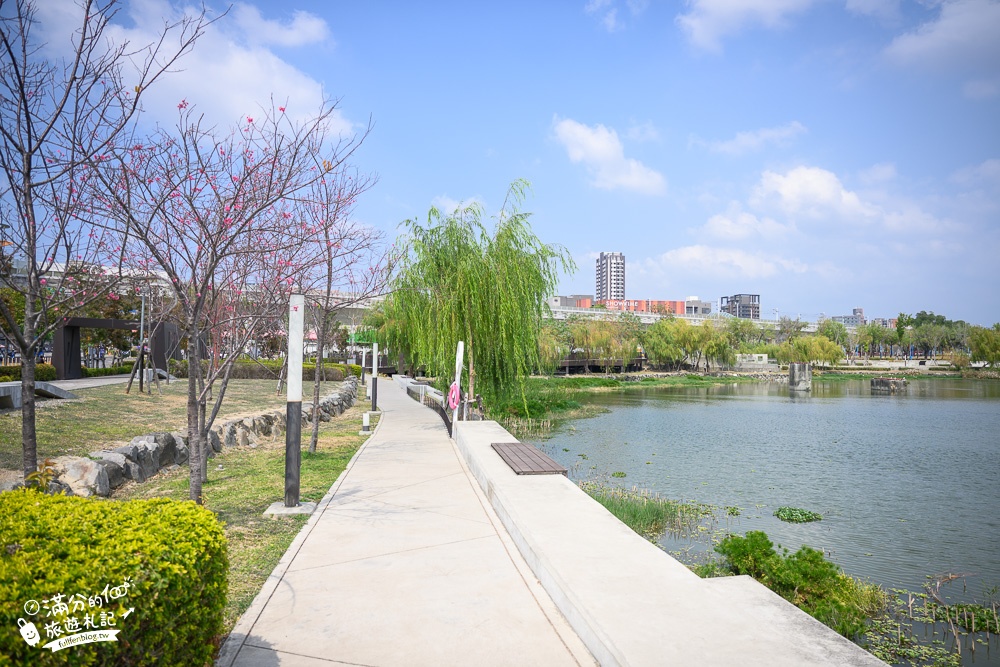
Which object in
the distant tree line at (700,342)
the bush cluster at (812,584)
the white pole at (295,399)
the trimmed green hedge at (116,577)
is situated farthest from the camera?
the distant tree line at (700,342)

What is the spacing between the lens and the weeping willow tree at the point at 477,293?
1469 cm

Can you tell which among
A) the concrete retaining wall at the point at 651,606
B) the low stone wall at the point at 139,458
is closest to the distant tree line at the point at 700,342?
the low stone wall at the point at 139,458

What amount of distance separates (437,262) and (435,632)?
38.3 feet

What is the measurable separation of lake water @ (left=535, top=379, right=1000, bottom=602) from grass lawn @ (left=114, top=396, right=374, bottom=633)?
4982 mm

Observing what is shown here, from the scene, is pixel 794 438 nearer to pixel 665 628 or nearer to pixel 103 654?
pixel 665 628

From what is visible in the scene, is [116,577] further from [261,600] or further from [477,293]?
[477,293]

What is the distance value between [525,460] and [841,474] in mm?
9532

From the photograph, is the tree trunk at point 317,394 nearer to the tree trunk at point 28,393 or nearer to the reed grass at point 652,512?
the reed grass at point 652,512

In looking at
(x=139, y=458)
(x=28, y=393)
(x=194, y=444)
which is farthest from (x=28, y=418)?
(x=139, y=458)

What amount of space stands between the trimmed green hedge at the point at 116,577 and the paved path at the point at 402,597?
66cm

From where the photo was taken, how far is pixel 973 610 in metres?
6.68

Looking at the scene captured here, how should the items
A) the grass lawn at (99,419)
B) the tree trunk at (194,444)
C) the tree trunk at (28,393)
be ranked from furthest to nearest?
the grass lawn at (99,419) < the tree trunk at (194,444) < the tree trunk at (28,393)

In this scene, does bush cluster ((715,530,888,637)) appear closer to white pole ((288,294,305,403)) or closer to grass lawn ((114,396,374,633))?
grass lawn ((114,396,374,633))

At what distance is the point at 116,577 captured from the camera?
8.74ft
